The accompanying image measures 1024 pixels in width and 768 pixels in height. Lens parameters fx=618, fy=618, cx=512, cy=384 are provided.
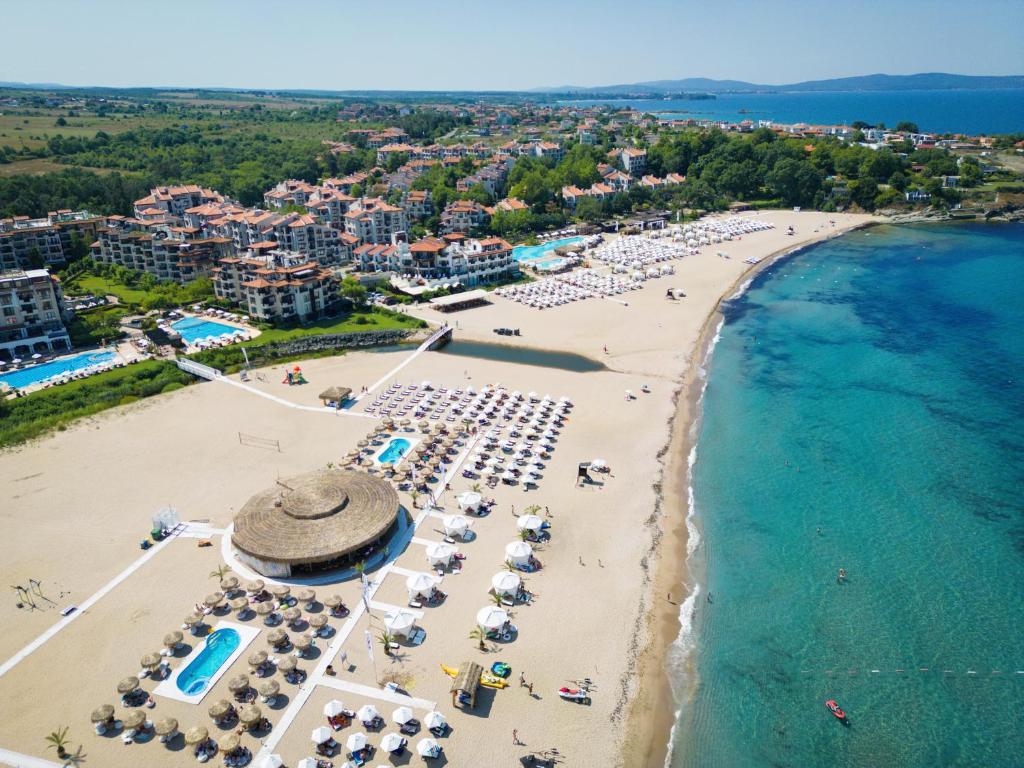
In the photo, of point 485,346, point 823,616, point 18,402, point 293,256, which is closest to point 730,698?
point 823,616

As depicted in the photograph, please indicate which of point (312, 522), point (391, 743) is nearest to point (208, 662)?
point (312, 522)

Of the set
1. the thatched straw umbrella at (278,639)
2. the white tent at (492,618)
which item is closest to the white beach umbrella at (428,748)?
the white tent at (492,618)

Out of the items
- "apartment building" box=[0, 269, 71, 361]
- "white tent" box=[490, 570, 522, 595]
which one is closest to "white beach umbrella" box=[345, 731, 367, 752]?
"white tent" box=[490, 570, 522, 595]

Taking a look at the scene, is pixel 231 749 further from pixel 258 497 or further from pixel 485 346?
pixel 485 346

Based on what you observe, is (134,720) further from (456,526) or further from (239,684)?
(456,526)

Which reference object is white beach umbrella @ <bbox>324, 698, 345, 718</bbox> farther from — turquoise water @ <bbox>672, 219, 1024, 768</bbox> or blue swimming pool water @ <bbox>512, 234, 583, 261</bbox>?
blue swimming pool water @ <bbox>512, 234, 583, 261</bbox>
